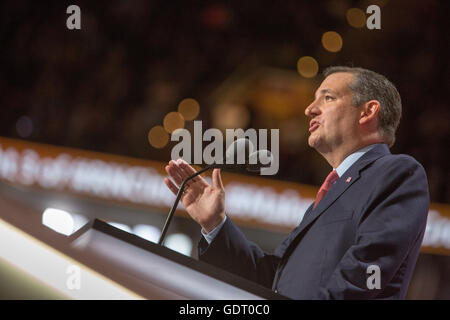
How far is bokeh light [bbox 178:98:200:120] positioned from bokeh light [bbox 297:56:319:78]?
4.67ft

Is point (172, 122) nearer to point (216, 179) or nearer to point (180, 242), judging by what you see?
point (180, 242)

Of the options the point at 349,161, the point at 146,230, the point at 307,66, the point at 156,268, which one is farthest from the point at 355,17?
the point at 156,268

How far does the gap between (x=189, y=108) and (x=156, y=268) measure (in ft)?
16.3

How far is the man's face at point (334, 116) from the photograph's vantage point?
1805 mm

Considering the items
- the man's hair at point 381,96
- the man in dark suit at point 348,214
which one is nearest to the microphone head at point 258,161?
the man in dark suit at point 348,214

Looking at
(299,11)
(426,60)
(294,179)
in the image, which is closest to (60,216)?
(294,179)

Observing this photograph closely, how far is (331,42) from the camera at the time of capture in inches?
273

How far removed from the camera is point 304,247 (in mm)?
1505

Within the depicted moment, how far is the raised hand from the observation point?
176cm

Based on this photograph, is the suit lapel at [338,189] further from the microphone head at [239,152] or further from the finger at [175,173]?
the finger at [175,173]

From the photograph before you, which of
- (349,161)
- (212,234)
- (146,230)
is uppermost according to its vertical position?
(349,161)

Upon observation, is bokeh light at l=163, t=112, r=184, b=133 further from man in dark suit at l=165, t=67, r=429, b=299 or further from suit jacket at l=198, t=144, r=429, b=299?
suit jacket at l=198, t=144, r=429, b=299

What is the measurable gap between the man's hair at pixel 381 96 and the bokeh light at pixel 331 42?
16.6 feet

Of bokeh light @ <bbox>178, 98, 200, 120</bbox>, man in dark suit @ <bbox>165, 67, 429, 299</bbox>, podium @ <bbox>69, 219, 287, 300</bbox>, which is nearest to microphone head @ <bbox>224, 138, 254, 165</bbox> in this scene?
man in dark suit @ <bbox>165, 67, 429, 299</bbox>
